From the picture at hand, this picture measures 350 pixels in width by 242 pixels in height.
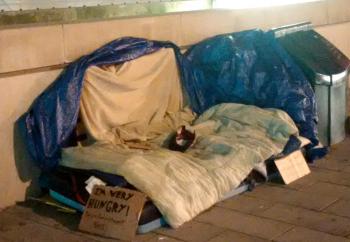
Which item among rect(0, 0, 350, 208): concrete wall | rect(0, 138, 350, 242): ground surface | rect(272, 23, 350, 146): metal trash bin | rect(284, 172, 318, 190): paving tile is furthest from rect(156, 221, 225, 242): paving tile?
rect(272, 23, 350, 146): metal trash bin

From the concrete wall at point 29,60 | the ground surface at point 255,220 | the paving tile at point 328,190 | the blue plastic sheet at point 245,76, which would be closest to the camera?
the ground surface at point 255,220

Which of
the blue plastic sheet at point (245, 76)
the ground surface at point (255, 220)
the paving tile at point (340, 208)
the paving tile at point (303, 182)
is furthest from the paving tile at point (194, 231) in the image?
the blue plastic sheet at point (245, 76)

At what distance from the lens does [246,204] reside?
432cm

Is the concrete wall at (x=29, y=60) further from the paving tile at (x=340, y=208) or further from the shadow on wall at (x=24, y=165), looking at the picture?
the paving tile at (x=340, y=208)

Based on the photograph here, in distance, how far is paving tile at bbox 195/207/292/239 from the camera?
381 cm

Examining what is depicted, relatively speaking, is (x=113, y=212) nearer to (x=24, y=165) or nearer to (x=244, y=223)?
(x=244, y=223)

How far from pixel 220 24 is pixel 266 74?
0.81 m

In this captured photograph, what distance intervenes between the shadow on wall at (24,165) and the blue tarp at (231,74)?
136 millimetres

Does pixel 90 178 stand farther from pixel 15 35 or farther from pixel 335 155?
pixel 335 155

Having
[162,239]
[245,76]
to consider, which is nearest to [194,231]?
[162,239]

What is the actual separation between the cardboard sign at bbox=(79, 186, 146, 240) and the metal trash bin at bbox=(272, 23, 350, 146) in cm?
241

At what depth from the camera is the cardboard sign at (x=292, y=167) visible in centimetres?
475

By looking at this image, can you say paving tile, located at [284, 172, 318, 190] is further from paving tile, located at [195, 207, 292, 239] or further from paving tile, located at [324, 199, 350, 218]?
paving tile, located at [195, 207, 292, 239]

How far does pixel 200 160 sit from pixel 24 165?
1.35 meters
